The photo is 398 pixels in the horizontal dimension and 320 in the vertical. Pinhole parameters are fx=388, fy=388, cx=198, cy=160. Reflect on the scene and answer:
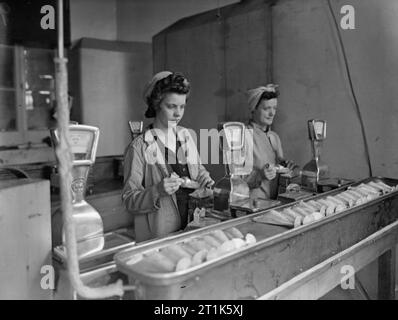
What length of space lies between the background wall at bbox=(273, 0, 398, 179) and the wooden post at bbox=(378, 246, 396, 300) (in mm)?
706

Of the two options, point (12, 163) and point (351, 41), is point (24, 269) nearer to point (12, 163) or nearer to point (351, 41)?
point (351, 41)

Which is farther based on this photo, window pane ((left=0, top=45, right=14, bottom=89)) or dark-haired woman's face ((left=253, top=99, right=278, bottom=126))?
window pane ((left=0, top=45, right=14, bottom=89))

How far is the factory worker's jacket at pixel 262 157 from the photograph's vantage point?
299 centimetres

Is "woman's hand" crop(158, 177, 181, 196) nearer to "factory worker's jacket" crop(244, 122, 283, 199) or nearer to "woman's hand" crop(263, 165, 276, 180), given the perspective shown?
"woman's hand" crop(263, 165, 276, 180)

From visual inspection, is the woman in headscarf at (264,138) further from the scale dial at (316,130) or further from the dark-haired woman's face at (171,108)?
the dark-haired woman's face at (171,108)

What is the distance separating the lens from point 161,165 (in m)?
2.25

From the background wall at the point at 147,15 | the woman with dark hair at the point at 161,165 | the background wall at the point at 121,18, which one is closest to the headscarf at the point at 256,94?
the woman with dark hair at the point at 161,165

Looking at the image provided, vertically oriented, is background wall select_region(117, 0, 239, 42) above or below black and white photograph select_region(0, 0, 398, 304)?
above

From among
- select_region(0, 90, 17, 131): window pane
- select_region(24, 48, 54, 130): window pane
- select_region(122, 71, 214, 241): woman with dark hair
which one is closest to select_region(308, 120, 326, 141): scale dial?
select_region(122, 71, 214, 241): woman with dark hair

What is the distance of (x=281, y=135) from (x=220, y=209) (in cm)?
174

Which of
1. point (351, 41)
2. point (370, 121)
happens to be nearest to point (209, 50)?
point (351, 41)

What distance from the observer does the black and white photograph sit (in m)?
1.41

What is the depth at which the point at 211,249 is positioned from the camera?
1456 mm

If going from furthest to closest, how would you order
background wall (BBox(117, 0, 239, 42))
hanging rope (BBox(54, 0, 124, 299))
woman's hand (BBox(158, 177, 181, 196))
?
background wall (BBox(117, 0, 239, 42)) < woman's hand (BBox(158, 177, 181, 196)) < hanging rope (BBox(54, 0, 124, 299))
